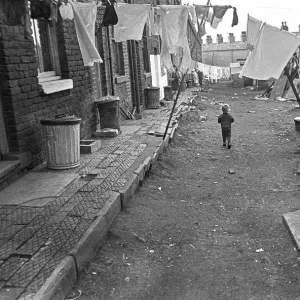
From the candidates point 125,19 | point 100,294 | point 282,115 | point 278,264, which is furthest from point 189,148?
point 282,115

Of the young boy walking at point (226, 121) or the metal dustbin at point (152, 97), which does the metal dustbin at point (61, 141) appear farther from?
the metal dustbin at point (152, 97)

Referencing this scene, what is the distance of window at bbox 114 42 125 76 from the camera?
12.4 meters

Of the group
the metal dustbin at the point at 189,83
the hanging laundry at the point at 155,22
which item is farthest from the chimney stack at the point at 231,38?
the hanging laundry at the point at 155,22

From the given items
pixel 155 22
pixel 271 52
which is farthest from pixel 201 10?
pixel 271 52

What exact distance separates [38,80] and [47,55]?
1141 millimetres

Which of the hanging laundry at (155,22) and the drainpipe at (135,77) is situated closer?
the hanging laundry at (155,22)

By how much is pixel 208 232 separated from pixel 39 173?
2.79 metres

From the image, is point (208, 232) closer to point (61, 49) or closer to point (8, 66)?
point (8, 66)

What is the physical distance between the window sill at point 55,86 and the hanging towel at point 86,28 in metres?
0.68

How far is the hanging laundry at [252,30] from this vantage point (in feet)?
21.9

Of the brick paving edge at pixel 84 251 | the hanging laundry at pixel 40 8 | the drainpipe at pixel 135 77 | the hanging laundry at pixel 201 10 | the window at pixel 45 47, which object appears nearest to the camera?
the brick paving edge at pixel 84 251

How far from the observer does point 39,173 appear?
229 inches

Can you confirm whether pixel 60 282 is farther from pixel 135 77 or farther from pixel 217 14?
pixel 135 77

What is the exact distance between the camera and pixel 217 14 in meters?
8.43
